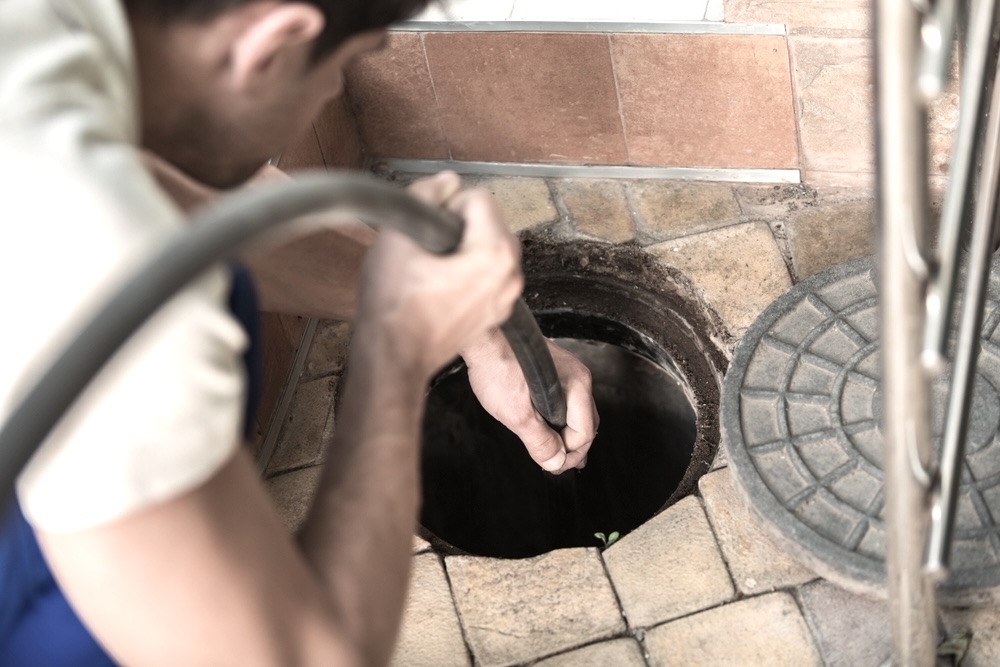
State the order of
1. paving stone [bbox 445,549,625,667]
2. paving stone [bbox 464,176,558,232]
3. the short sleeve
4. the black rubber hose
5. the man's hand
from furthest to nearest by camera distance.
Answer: paving stone [bbox 464,176,558,232], the man's hand, paving stone [bbox 445,549,625,667], the short sleeve, the black rubber hose

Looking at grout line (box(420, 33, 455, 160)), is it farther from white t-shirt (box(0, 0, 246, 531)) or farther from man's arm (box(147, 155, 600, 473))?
white t-shirt (box(0, 0, 246, 531))

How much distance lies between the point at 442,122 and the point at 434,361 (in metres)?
1.27

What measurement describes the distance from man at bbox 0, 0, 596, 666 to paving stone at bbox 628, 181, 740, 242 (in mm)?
1038

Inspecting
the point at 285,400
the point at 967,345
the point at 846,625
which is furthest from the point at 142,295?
the point at 285,400

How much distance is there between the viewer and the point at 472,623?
5.47 feet

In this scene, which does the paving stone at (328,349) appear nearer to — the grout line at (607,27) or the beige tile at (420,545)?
the beige tile at (420,545)

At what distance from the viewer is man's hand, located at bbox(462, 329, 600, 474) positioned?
175 cm

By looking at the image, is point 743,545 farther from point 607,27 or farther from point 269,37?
point 269,37

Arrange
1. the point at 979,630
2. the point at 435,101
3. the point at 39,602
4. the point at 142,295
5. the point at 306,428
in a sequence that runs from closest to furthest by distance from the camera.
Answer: the point at 142,295, the point at 39,602, the point at 979,630, the point at 306,428, the point at 435,101

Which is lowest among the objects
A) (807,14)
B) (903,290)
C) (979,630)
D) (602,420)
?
(602,420)

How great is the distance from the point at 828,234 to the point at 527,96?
2.07ft

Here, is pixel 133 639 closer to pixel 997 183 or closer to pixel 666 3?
pixel 997 183

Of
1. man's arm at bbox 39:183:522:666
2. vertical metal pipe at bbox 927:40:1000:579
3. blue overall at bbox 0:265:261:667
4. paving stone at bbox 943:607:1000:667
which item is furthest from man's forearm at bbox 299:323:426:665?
paving stone at bbox 943:607:1000:667

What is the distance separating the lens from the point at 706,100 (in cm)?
204
